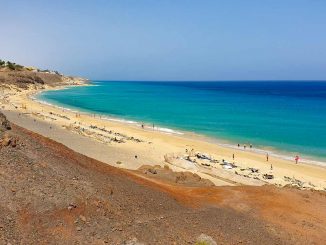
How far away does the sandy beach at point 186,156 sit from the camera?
120 ft

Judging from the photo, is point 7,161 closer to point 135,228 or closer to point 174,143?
point 135,228

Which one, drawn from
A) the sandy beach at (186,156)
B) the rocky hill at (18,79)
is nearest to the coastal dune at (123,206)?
the sandy beach at (186,156)

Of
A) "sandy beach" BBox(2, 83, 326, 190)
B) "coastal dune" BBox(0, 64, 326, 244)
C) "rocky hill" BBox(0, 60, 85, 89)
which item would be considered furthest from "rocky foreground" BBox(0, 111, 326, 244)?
"rocky hill" BBox(0, 60, 85, 89)

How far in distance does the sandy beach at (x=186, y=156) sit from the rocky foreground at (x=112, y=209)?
11165 mm

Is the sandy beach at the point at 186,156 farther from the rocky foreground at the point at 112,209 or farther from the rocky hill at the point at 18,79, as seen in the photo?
the rocky hill at the point at 18,79

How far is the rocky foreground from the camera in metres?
15.2

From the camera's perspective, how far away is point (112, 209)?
56.0 feet

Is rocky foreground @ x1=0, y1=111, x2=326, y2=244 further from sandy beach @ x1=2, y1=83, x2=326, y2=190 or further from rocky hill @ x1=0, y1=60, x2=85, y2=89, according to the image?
rocky hill @ x1=0, y1=60, x2=85, y2=89

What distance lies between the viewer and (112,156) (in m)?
41.0

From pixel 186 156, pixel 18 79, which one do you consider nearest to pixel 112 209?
pixel 186 156

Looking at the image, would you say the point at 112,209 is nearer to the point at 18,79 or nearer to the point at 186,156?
the point at 186,156

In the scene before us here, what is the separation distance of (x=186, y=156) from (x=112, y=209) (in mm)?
26155

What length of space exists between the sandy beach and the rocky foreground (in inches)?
440

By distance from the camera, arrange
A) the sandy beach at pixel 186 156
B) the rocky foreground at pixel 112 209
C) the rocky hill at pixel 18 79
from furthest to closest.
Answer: the rocky hill at pixel 18 79 → the sandy beach at pixel 186 156 → the rocky foreground at pixel 112 209
